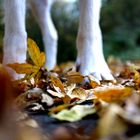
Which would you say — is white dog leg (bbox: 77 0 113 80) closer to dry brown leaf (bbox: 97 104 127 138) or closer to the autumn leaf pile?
the autumn leaf pile

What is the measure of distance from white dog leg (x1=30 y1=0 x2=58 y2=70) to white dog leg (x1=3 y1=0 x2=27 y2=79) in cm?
155

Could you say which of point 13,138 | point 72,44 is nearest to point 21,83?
point 13,138

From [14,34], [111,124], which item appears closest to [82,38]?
[14,34]

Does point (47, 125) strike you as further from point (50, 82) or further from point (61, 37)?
point (61, 37)

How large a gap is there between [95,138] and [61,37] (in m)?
6.08

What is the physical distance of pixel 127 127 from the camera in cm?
92

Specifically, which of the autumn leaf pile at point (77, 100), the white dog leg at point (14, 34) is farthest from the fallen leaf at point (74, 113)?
the white dog leg at point (14, 34)

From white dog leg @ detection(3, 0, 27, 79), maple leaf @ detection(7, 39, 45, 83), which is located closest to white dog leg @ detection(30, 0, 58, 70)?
white dog leg @ detection(3, 0, 27, 79)

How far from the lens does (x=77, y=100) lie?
1.46 m

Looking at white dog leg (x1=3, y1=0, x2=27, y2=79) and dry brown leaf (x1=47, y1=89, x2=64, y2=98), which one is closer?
dry brown leaf (x1=47, y1=89, x2=64, y2=98)

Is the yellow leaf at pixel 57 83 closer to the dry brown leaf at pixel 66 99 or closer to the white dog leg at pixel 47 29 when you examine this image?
the dry brown leaf at pixel 66 99

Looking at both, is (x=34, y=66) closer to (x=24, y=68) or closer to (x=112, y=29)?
(x=24, y=68)

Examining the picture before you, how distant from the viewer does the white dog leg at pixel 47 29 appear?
371 centimetres

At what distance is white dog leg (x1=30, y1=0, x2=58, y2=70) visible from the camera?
3.71m
